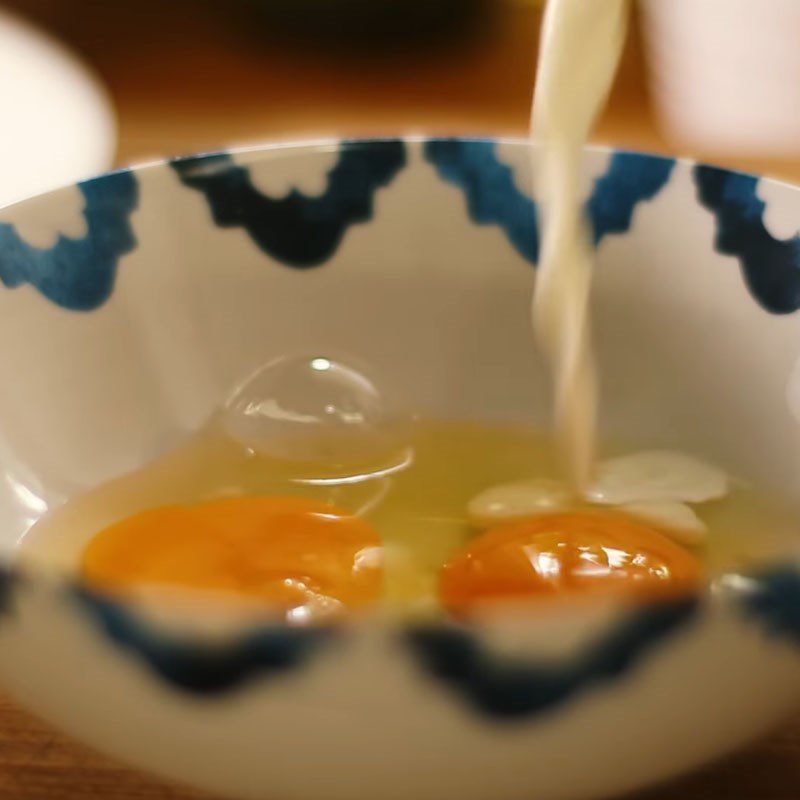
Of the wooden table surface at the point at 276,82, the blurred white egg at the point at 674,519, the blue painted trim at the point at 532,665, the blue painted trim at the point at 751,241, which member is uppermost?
the wooden table surface at the point at 276,82

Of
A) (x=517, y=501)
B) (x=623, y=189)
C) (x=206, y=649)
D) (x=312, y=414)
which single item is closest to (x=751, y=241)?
(x=623, y=189)

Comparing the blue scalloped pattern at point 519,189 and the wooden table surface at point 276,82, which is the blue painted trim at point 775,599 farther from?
the wooden table surface at point 276,82

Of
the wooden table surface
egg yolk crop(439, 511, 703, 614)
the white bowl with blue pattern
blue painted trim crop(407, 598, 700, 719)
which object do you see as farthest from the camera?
the wooden table surface

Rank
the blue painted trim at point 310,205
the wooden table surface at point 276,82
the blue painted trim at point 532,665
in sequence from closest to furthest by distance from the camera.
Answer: the blue painted trim at point 532,665 → the blue painted trim at point 310,205 → the wooden table surface at point 276,82

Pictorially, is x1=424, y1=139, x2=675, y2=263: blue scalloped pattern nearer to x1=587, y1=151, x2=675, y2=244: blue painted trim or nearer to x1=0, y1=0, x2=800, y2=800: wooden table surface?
x1=587, y1=151, x2=675, y2=244: blue painted trim

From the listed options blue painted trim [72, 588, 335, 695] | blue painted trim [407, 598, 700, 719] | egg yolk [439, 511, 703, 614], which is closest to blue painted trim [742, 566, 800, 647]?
blue painted trim [407, 598, 700, 719]

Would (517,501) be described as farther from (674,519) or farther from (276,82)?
(276,82)

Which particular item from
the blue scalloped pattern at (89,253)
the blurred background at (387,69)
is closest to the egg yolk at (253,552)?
the blue scalloped pattern at (89,253)

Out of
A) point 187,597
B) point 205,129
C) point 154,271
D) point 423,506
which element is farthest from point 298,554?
point 205,129
